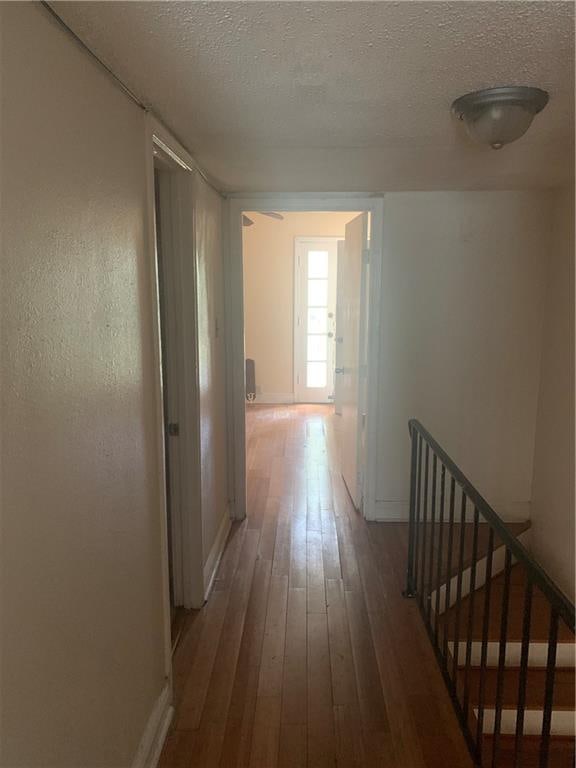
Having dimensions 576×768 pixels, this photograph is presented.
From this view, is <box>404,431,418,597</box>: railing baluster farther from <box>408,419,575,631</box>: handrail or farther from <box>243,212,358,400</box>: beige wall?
<box>243,212,358,400</box>: beige wall

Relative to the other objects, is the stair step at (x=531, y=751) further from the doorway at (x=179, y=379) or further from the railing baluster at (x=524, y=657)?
the doorway at (x=179, y=379)

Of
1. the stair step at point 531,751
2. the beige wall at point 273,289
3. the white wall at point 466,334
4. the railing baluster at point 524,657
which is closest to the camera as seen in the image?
the railing baluster at point 524,657

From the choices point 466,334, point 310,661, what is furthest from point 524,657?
point 466,334

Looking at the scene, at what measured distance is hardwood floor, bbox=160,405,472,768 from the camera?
1.86 metres

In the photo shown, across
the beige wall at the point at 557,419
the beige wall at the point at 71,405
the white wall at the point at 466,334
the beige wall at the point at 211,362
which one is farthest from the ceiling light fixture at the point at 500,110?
the white wall at the point at 466,334

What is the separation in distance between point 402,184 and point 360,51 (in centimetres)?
183

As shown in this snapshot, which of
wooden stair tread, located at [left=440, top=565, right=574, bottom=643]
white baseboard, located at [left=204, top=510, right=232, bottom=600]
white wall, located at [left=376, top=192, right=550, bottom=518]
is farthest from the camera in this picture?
white wall, located at [left=376, top=192, right=550, bottom=518]

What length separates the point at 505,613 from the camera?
5.08ft

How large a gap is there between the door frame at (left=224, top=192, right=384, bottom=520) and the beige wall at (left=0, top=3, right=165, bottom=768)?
5.49 ft

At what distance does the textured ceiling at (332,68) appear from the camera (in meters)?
1.12

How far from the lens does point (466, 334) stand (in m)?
3.43

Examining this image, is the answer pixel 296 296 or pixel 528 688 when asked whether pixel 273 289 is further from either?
pixel 528 688

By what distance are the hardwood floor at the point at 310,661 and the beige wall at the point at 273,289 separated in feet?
11.7

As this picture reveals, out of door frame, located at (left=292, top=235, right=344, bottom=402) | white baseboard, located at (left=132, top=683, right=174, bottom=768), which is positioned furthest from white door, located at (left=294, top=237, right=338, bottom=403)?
white baseboard, located at (left=132, top=683, right=174, bottom=768)
